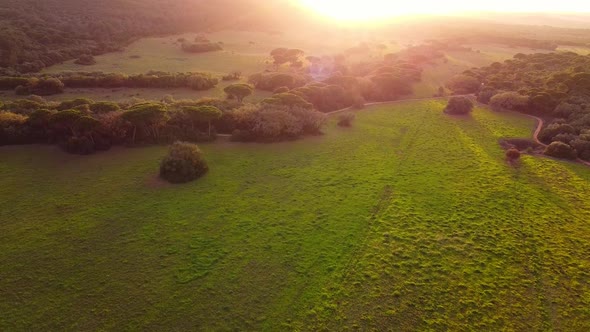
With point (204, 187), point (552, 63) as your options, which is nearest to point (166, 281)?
point (204, 187)

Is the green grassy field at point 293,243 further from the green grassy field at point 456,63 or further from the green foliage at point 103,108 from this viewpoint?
the green grassy field at point 456,63

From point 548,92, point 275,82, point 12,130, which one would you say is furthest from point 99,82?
point 548,92

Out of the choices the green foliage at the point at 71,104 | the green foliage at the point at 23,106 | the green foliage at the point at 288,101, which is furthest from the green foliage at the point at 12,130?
the green foliage at the point at 288,101

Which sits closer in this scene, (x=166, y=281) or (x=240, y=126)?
(x=166, y=281)

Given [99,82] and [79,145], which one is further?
[99,82]

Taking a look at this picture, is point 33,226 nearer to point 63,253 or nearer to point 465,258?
point 63,253

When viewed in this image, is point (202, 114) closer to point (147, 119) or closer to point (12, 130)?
point (147, 119)
